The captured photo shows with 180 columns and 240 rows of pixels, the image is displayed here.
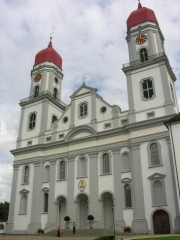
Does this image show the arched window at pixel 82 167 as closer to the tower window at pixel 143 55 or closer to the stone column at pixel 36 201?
the stone column at pixel 36 201

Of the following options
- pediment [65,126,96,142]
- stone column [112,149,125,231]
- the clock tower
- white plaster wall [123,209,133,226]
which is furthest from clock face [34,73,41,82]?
white plaster wall [123,209,133,226]

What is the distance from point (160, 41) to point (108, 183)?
19747mm

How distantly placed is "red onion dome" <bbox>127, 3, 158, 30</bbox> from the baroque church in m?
0.14

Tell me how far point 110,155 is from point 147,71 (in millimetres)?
11309

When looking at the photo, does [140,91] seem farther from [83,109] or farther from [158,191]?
[158,191]

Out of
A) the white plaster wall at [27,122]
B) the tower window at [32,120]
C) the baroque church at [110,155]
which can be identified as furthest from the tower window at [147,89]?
the tower window at [32,120]

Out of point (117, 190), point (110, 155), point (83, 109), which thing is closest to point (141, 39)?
point (83, 109)

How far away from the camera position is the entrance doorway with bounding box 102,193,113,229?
30.5 metres

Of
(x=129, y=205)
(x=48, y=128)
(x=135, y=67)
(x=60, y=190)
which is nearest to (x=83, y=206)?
Answer: (x=60, y=190)

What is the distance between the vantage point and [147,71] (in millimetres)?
33844

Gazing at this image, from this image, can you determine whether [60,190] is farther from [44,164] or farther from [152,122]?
[152,122]

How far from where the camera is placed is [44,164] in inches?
1454

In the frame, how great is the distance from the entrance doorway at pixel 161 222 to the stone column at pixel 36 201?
14493 mm

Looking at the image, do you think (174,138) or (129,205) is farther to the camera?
(129,205)
